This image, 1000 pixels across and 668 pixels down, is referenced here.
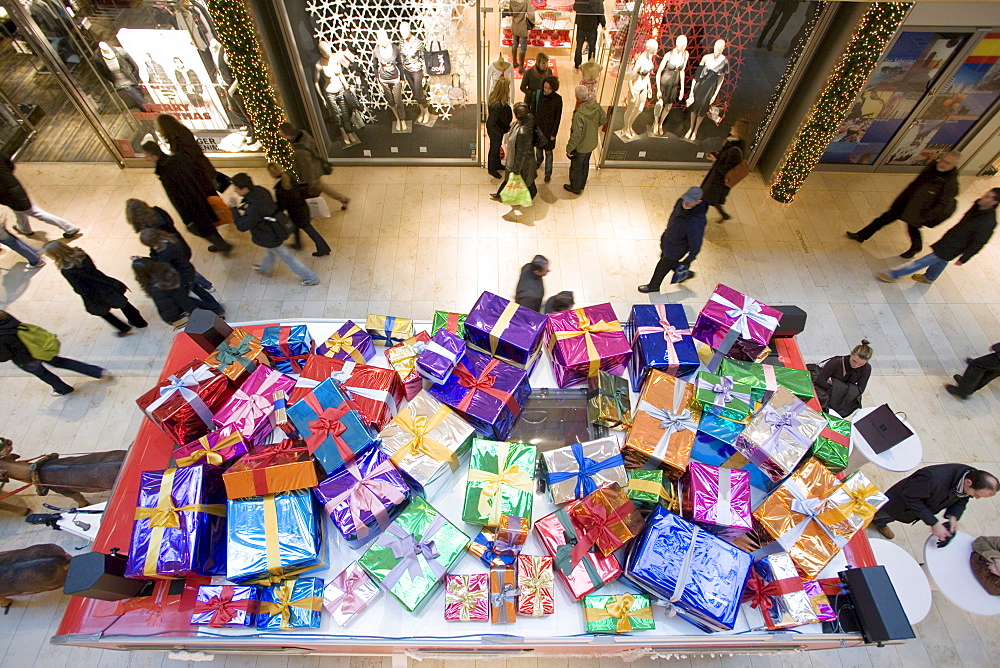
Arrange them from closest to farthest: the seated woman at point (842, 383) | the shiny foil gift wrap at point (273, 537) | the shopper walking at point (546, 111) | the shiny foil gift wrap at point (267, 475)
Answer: the shiny foil gift wrap at point (273, 537), the shiny foil gift wrap at point (267, 475), the seated woman at point (842, 383), the shopper walking at point (546, 111)

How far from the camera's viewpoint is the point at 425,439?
2.60m

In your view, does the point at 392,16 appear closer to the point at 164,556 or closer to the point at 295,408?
the point at 295,408

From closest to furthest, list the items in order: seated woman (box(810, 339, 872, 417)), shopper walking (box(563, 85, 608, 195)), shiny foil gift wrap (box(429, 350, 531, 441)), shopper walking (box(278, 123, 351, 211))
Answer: shiny foil gift wrap (box(429, 350, 531, 441)) < seated woman (box(810, 339, 872, 417)) < shopper walking (box(278, 123, 351, 211)) < shopper walking (box(563, 85, 608, 195))

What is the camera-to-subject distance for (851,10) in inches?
208

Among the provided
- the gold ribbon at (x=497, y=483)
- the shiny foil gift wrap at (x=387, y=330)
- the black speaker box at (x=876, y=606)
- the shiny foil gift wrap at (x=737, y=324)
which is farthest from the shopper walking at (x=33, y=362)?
the black speaker box at (x=876, y=606)

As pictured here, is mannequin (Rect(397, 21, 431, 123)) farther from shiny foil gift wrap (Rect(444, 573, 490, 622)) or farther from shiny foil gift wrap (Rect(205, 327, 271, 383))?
shiny foil gift wrap (Rect(444, 573, 490, 622))

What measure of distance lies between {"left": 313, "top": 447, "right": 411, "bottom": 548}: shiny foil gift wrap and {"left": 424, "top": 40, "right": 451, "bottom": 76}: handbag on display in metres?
4.96

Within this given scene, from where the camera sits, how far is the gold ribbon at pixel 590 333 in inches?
115

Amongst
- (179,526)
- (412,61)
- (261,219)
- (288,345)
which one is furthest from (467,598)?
(412,61)

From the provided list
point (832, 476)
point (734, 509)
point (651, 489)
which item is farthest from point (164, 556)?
point (832, 476)

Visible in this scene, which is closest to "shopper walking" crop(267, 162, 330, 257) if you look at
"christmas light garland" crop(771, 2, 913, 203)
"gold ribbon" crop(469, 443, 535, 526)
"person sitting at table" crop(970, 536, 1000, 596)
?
"gold ribbon" crop(469, 443, 535, 526)

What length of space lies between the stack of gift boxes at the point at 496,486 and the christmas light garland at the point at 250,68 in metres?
3.68

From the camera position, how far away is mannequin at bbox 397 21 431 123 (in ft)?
18.5

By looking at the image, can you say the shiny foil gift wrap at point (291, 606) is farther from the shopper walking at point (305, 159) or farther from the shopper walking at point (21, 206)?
the shopper walking at point (21, 206)
